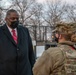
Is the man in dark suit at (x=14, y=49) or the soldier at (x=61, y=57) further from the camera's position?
the man in dark suit at (x=14, y=49)

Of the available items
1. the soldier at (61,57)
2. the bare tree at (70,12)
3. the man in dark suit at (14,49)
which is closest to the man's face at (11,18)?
the man in dark suit at (14,49)

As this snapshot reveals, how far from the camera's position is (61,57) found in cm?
288

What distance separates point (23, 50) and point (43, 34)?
17537 mm

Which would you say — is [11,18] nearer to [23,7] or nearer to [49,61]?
[49,61]

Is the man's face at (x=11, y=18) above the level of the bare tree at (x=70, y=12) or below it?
above

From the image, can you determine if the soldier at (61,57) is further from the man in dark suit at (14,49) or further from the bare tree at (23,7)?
the bare tree at (23,7)

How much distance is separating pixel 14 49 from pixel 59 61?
4.88ft

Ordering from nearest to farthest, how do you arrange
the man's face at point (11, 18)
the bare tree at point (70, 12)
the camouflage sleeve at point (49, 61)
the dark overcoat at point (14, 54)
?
the camouflage sleeve at point (49, 61), the dark overcoat at point (14, 54), the man's face at point (11, 18), the bare tree at point (70, 12)

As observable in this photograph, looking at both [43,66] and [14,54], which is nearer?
[43,66]

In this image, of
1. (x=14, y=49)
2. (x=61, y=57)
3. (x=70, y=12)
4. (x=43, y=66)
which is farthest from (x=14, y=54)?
(x=70, y=12)

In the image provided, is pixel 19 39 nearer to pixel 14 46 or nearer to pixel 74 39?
pixel 14 46

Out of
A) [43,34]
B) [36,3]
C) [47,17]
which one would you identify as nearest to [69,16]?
[47,17]

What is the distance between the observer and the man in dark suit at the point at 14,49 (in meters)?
4.22

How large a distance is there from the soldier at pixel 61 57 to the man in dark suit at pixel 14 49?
48.3 inches
